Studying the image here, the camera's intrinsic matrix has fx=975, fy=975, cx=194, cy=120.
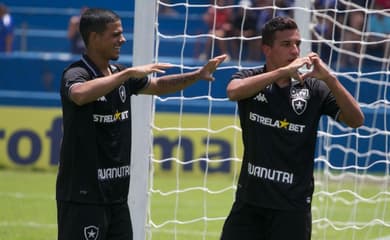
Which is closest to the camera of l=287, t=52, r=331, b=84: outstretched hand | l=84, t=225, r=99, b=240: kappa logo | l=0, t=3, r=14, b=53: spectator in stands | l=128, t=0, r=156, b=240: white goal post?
l=287, t=52, r=331, b=84: outstretched hand

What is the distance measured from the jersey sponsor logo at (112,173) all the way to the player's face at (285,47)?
123 cm

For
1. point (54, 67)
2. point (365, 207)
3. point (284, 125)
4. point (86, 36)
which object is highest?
point (86, 36)

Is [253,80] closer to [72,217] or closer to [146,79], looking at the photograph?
[146,79]

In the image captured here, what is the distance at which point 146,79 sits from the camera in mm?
6773

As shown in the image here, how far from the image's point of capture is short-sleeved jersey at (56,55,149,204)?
247 inches

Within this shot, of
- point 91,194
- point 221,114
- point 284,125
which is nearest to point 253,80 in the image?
point 284,125

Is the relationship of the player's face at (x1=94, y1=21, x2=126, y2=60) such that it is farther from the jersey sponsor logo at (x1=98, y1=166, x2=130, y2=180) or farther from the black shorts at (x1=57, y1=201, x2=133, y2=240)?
the black shorts at (x1=57, y1=201, x2=133, y2=240)

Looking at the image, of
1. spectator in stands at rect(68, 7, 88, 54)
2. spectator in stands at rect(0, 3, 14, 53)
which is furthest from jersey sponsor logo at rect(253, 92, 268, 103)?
spectator in stands at rect(0, 3, 14, 53)

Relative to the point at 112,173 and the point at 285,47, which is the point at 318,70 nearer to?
the point at 285,47

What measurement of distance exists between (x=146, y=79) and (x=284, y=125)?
1.07m

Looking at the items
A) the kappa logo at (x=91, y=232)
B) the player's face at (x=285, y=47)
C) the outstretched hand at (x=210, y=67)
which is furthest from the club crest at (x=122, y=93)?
the player's face at (x=285, y=47)

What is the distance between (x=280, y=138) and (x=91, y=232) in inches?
53.5

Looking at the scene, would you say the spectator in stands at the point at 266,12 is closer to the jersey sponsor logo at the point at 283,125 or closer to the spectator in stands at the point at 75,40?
the spectator in stands at the point at 75,40

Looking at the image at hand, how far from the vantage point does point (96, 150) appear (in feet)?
20.6
